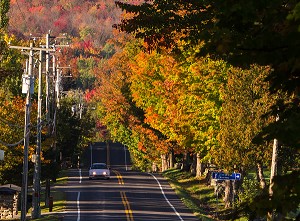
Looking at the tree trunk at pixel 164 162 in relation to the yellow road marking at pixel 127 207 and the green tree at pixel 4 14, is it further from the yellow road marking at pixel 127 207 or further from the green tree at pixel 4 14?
the yellow road marking at pixel 127 207

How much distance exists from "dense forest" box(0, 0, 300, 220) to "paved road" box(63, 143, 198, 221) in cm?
296

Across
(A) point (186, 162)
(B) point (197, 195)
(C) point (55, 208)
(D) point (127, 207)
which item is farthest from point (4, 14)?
(D) point (127, 207)

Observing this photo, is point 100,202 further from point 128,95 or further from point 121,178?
point 128,95

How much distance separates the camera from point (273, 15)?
1166 centimetres

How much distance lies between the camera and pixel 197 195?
65.8m

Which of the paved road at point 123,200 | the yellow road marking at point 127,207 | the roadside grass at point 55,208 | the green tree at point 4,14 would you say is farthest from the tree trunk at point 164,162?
the yellow road marking at point 127,207

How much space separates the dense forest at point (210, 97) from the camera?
37.3 ft

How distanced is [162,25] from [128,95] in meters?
79.2

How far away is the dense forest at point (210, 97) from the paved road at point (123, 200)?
2965 mm

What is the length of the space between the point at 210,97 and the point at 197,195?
33.7ft

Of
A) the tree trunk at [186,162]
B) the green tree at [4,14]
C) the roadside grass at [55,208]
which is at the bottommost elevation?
the roadside grass at [55,208]

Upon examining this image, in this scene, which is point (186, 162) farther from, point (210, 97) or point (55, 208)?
point (55, 208)

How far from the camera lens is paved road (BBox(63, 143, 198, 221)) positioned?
49281 mm

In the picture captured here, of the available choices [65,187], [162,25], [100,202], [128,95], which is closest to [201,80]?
[100,202]
